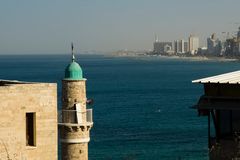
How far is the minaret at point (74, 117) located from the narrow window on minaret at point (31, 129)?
4.85 m

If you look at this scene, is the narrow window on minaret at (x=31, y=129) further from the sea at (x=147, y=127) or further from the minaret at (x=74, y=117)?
the sea at (x=147, y=127)

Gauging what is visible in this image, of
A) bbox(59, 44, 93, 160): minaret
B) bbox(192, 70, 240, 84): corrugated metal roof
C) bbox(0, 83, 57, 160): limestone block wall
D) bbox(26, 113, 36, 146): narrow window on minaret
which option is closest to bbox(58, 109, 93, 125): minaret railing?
bbox(59, 44, 93, 160): minaret

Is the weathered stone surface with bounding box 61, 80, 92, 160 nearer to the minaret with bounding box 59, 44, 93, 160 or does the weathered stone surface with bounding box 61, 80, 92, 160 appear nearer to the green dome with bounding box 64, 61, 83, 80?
the minaret with bounding box 59, 44, 93, 160

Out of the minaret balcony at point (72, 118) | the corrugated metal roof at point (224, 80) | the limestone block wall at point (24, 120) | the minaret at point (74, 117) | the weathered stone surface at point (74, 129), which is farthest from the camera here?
the minaret balcony at point (72, 118)

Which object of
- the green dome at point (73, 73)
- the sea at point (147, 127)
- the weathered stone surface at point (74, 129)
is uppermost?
Answer: the green dome at point (73, 73)

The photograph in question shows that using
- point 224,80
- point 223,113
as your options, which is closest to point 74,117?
point 224,80

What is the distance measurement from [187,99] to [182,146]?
38348 millimetres

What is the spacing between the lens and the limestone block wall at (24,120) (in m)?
16.0

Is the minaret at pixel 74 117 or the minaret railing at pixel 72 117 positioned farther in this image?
the minaret railing at pixel 72 117

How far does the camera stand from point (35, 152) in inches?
661

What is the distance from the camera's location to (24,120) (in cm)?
1647

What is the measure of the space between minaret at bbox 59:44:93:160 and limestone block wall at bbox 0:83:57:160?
4.55 meters

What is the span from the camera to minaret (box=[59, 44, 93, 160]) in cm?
2175

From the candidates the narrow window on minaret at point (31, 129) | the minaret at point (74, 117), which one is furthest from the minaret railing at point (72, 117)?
the narrow window on minaret at point (31, 129)
